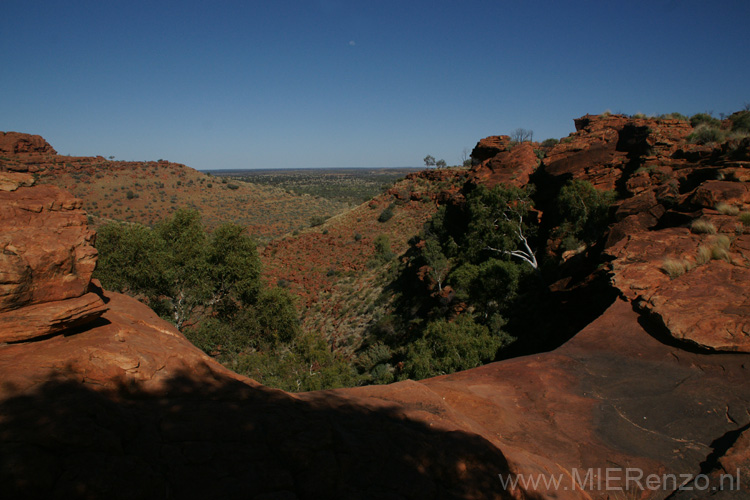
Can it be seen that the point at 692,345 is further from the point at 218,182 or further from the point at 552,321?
the point at 218,182

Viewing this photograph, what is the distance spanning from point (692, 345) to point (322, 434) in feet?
26.0

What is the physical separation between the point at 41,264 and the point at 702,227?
15.1m

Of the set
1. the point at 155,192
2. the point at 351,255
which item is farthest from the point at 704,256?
the point at 155,192

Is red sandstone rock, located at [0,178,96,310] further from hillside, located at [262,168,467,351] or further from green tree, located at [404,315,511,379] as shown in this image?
hillside, located at [262,168,467,351]

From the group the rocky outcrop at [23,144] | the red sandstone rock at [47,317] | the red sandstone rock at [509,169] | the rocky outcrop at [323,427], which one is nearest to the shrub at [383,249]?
the red sandstone rock at [509,169]

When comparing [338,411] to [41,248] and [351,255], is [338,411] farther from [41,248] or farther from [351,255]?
[351,255]

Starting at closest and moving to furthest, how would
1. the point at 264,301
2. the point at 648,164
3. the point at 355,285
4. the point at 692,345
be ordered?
the point at 692,345 → the point at 264,301 → the point at 648,164 → the point at 355,285

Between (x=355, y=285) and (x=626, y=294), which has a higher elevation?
(x=626, y=294)

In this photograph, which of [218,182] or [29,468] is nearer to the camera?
[29,468]

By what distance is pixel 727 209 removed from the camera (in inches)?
426

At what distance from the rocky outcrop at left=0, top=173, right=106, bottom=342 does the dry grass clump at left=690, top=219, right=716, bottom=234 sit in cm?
1456

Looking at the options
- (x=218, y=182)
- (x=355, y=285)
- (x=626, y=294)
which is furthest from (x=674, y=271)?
Answer: (x=218, y=182)

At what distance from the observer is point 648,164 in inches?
728

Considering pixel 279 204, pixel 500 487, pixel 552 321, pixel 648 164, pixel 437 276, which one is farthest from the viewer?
pixel 279 204
